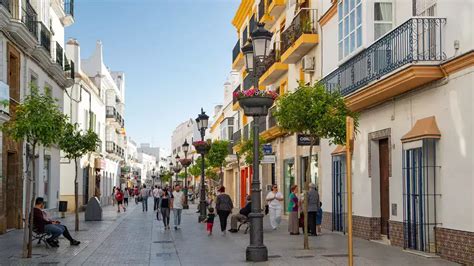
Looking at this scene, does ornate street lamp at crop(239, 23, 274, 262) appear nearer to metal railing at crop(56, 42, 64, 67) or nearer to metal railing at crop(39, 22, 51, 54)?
metal railing at crop(39, 22, 51, 54)

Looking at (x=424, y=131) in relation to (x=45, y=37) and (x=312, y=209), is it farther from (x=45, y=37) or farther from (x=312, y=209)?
(x=45, y=37)

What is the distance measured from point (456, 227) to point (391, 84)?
3539 millimetres

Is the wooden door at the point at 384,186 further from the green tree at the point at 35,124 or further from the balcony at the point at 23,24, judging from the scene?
the balcony at the point at 23,24

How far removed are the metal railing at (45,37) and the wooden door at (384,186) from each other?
14.4 m

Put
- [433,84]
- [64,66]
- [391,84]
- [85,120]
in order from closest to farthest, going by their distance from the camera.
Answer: [433,84], [391,84], [64,66], [85,120]

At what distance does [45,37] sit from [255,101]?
49.5ft

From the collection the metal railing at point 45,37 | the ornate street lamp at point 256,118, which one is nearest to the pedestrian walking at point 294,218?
the ornate street lamp at point 256,118

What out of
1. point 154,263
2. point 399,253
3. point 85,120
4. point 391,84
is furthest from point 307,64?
point 85,120

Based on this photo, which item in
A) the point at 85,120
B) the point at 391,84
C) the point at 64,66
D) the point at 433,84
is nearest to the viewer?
the point at 433,84

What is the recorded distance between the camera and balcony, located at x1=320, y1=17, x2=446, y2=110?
42.8 ft

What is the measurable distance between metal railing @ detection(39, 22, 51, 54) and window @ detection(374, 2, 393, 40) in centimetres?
1397

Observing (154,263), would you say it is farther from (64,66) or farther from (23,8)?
(64,66)

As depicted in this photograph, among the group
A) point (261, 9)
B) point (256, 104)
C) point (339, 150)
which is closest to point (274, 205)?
point (339, 150)

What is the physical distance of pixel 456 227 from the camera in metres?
12.4
